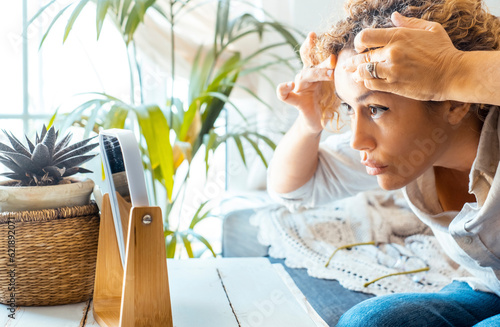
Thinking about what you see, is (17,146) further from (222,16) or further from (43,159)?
(222,16)

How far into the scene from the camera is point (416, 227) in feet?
5.69

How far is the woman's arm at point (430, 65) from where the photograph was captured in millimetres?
747

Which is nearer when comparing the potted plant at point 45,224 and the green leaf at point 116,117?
the potted plant at point 45,224

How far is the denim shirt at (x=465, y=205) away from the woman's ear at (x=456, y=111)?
49 mm

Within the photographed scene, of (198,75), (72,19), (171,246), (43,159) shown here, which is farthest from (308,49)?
(198,75)

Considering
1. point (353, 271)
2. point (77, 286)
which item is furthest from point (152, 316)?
point (353, 271)

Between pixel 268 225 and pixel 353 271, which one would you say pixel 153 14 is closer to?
pixel 268 225

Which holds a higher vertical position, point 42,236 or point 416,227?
point 42,236

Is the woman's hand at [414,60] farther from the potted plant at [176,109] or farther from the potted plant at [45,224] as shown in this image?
the potted plant at [176,109]

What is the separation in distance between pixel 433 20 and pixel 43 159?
0.66 m

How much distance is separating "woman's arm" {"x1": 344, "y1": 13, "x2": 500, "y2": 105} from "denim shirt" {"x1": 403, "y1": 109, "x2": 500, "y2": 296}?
189mm

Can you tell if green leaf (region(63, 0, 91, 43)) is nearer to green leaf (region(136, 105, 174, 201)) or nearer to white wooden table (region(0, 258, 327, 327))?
green leaf (region(136, 105, 174, 201))

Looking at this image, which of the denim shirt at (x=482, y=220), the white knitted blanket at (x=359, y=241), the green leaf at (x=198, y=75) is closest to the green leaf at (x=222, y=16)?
the green leaf at (x=198, y=75)

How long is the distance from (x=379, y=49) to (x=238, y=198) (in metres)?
1.48
